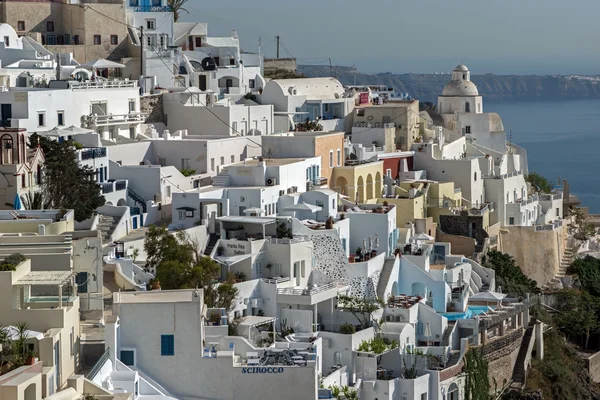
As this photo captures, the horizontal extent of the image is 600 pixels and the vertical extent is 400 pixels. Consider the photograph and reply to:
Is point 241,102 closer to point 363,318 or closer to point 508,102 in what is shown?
point 363,318

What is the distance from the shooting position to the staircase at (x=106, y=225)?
29047mm

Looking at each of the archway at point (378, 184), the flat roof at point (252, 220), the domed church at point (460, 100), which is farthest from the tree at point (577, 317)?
the domed church at point (460, 100)

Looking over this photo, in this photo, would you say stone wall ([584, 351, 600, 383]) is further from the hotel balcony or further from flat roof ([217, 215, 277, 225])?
flat roof ([217, 215, 277, 225])

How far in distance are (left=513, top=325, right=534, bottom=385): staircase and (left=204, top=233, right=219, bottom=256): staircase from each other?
23.3 ft

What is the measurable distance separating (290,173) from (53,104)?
5695 millimetres

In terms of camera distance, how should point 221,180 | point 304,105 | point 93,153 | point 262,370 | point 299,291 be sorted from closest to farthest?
point 262,370, point 299,291, point 93,153, point 221,180, point 304,105

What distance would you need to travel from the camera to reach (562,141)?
111 m

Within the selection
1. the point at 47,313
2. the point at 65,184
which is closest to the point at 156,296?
the point at 47,313

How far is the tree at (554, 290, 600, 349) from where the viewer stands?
120 ft

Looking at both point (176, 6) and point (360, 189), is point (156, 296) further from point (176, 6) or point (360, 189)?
point (176, 6)

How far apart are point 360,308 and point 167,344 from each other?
22.9 feet

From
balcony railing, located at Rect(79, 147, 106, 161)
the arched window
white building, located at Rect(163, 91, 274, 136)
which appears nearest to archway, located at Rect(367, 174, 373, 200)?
white building, located at Rect(163, 91, 274, 136)

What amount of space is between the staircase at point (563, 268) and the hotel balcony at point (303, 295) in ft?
41.8

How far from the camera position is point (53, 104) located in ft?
113
